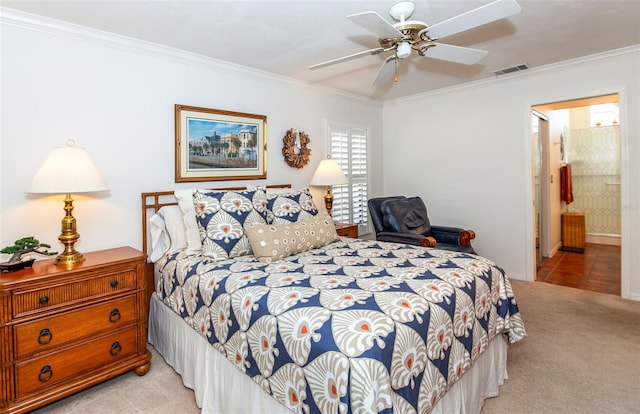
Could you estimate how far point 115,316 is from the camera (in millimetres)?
2248

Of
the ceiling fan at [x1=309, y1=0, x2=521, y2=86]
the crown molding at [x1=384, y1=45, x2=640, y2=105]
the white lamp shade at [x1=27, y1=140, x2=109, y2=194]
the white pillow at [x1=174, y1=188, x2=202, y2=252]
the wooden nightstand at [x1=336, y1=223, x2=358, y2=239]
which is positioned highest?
the crown molding at [x1=384, y1=45, x2=640, y2=105]

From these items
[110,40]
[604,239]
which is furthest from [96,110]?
[604,239]

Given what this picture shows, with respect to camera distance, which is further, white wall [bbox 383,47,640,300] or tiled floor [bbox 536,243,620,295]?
tiled floor [bbox 536,243,620,295]

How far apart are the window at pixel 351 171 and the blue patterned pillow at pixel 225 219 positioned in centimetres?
206

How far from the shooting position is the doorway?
5.36 meters

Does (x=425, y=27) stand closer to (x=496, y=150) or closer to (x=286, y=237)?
(x=286, y=237)

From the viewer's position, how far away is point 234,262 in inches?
92.1

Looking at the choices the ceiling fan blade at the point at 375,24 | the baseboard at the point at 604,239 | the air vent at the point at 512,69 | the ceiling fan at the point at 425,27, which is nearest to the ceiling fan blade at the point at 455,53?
the ceiling fan at the point at 425,27

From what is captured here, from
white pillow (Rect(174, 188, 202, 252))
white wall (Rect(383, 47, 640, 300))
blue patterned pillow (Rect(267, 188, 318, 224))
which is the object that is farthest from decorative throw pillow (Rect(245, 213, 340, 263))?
white wall (Rect(383, 47, 640, 300))

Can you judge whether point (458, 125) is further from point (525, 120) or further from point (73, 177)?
point (73, 177)

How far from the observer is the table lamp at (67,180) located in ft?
6.93

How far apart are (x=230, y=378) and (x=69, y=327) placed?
1.06 metres

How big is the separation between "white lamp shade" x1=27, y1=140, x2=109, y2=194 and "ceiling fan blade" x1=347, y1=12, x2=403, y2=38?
1.88 meters

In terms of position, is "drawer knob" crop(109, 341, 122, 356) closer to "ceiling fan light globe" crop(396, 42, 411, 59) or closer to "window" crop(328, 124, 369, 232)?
"ceiling fan light globe" crop(396, 42, 411, 59)
